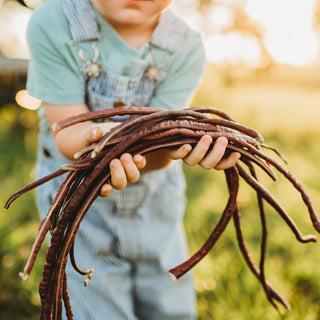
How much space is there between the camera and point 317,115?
9086 mm

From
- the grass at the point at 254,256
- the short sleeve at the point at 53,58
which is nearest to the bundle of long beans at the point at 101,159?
the short sleeve at the point at 53,58

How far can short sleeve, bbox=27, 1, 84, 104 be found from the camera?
4.39 ft

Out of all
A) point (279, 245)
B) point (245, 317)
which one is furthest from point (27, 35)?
point (279, 245)

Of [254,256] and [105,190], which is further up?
[105,190]

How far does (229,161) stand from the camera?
1.01m

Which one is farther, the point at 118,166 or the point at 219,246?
the point at 219,246

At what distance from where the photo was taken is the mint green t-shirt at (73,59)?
134 cm

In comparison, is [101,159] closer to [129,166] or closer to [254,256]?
[129,166]

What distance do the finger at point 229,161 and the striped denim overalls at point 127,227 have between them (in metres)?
0.54

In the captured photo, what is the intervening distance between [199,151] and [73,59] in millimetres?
629

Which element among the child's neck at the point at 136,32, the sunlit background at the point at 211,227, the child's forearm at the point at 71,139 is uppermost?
the child's neck at the point at 136,32

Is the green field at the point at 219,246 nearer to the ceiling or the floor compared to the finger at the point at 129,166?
nearer to the floor

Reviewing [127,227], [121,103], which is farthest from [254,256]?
[121,103]

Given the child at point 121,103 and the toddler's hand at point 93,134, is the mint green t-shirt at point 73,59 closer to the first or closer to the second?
the child at point 121,103
